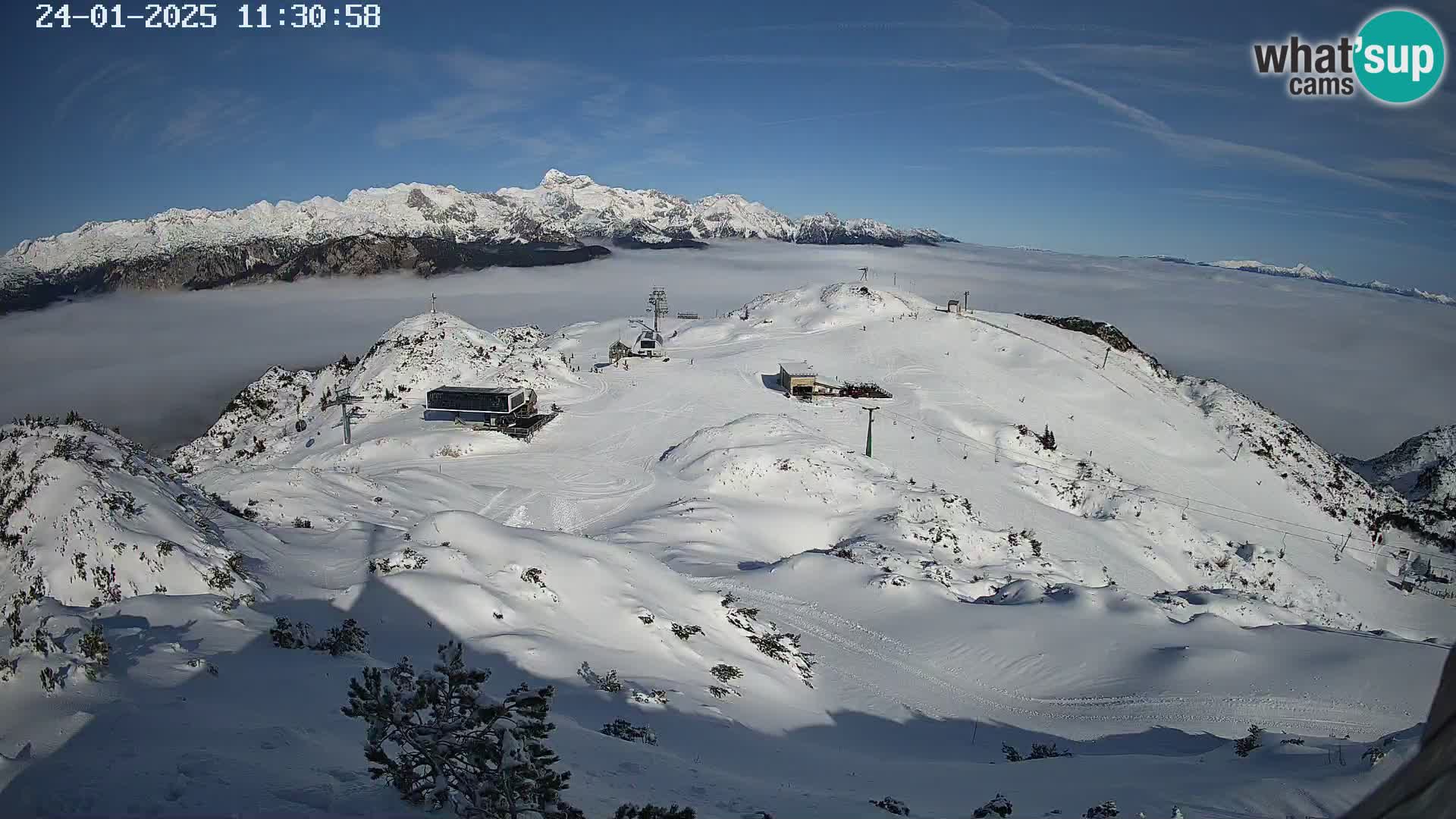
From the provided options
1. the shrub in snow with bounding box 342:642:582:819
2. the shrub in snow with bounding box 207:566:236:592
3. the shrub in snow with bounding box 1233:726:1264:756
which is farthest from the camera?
the shrub in snow with bounding box 207:566:236:592

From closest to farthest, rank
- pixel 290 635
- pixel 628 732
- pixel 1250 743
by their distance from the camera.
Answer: pixel 290 635
pixel 628 732
pixel 1250 743

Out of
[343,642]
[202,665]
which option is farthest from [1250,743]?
[202,665]

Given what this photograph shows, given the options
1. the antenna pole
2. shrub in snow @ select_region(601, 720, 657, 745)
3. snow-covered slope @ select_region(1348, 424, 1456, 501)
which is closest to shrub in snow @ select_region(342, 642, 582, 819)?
shrub in snow @ select_region(601, 720, 657, 745)

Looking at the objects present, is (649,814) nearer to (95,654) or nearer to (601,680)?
(601,680)

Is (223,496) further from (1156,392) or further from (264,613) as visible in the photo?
(1156,392)

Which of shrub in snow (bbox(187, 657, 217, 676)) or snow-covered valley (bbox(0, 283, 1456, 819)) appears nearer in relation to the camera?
snow-covered valley (bbox(0, 283, 1456, 819))

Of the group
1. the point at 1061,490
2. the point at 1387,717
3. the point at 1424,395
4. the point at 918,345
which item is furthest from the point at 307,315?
the point at 1424,395

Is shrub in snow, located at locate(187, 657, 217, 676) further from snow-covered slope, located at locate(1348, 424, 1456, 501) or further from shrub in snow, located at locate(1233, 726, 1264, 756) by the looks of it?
snow-covered slope, located at locate(1348, 424, 1456, 501)
